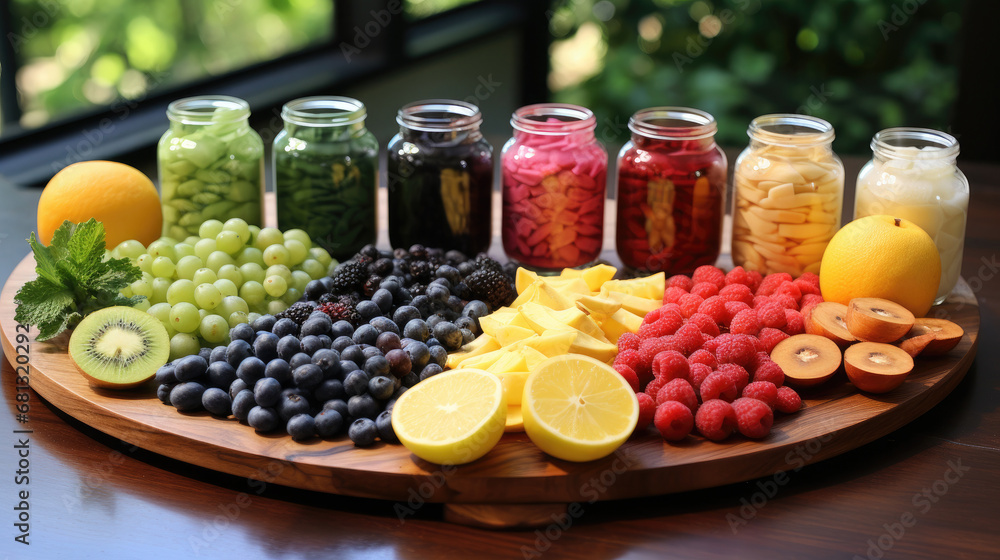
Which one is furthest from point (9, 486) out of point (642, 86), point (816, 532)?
point (642, 86)

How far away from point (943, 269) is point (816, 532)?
0.84 meters

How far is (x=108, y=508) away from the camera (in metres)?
1.23

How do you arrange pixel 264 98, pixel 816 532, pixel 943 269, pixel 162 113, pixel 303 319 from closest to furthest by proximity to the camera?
pixel 816 532 → pixel 303 319 → pixel 943 269 → pixel 162 113 → pixel 264 98

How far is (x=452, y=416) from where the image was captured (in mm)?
1255

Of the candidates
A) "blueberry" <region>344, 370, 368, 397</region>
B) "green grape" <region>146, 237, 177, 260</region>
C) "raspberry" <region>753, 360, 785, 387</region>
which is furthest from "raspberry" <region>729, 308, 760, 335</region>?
"green grape" <region>146, 237, 177, 260</region>

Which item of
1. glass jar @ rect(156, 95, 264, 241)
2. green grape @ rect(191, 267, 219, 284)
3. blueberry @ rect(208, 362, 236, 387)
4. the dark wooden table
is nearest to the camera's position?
the dark wooden table

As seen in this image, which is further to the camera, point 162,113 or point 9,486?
point 162,113

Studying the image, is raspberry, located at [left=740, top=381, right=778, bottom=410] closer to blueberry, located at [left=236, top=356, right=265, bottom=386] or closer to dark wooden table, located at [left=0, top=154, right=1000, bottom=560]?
dark wooden table, located at [left=0, top=154, right=1000, bottom=560]

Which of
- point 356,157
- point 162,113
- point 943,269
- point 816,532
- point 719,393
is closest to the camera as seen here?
point 816,532

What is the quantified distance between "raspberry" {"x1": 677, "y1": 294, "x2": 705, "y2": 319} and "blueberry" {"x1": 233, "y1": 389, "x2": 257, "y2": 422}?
0.80 metres

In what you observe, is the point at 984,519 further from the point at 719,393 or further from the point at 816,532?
the point at 719,393

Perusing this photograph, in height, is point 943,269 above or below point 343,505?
above

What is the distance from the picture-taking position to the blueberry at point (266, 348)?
1.43 m

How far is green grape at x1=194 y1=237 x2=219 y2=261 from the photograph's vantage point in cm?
176
